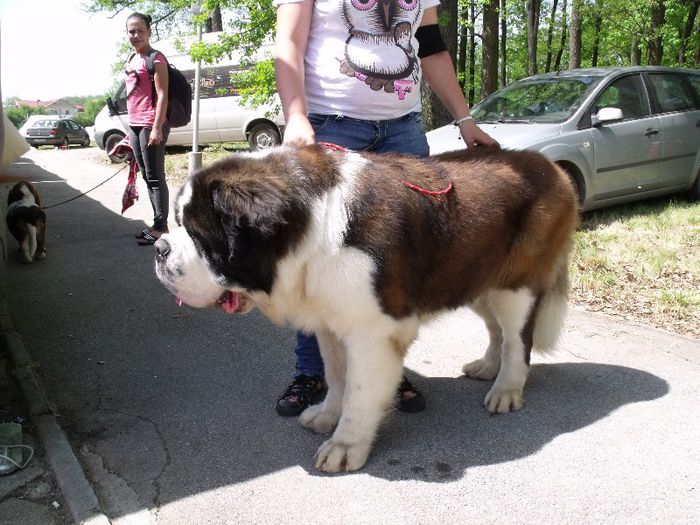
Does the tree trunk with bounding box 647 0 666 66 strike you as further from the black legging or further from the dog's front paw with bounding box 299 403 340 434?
the dog's front paw with bounding box 299 403 340 434

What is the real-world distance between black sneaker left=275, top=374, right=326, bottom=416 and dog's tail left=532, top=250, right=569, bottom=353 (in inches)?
48.7

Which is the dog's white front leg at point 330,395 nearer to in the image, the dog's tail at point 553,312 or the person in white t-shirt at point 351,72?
the person in white t-shirt at point 351,72

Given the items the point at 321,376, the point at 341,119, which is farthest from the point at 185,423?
the point at 341,119

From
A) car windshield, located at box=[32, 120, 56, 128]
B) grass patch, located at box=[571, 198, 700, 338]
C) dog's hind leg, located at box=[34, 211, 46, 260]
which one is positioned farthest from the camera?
car windshield, located at box=[32, 120, 56, 128]

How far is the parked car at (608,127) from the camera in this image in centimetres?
725

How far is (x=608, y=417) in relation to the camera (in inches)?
133

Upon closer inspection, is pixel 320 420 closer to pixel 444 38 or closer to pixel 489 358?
pixel 489 358

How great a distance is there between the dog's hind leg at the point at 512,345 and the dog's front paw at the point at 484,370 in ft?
1.19

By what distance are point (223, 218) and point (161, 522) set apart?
48.5 inches

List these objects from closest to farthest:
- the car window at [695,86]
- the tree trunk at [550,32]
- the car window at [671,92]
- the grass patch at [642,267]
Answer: the grass patch at [642,267] < the car window at [671,92] < the car window at [695,86] < the tree trunk at [550,32]

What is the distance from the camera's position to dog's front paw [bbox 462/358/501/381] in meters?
3.89

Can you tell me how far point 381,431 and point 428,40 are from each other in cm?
211

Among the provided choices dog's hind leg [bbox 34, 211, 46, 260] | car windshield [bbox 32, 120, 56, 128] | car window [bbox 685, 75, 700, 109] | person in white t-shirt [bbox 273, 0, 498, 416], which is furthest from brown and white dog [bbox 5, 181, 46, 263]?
car windshield [bbox 32, 120, 56, 128]

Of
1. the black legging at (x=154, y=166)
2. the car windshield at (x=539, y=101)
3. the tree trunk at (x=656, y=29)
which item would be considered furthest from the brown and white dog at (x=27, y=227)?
the tree trunk at (x=656, y=29)
